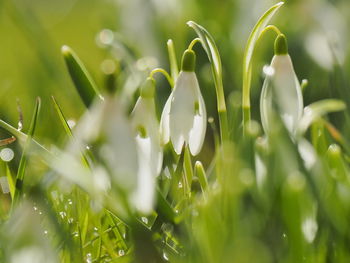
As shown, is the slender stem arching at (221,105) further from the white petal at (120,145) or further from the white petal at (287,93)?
the white petal at (120,145)

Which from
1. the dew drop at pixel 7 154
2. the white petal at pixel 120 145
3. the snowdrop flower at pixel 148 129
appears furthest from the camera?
the dew drop at pixel 7 154

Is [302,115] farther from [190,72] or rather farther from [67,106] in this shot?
[67,106]

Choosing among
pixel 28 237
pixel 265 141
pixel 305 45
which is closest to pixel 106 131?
pixel 28 237

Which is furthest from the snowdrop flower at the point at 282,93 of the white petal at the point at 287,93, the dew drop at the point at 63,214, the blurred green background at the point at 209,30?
the blurred green background at the point at 209,30

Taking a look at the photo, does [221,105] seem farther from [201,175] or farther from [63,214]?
[63,214]

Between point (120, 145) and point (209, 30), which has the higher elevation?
point (120, 145)

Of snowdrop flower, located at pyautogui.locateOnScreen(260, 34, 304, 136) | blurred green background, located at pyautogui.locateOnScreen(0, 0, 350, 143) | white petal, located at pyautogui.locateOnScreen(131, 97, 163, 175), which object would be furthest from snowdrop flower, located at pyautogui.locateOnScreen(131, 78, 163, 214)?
blurred green background, located at pyautogui.locateOnScreen(0, 0, 350, 143)

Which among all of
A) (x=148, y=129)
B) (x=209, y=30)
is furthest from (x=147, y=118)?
(x=209, y=30)

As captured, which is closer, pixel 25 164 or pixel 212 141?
pixel 25 164

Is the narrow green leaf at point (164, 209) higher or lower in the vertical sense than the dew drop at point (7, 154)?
lower
